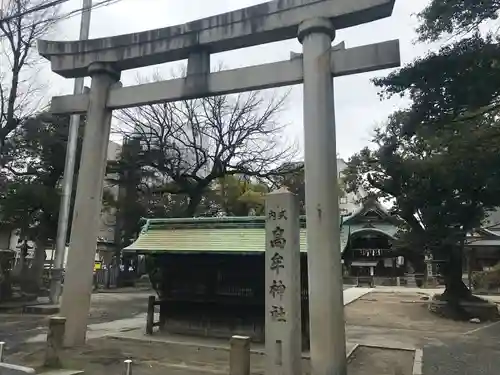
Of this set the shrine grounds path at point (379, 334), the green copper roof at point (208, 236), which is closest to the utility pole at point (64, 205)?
the shrine grounds path at point (379, 334)

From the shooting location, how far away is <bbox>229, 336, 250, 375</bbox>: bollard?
21.4 feet

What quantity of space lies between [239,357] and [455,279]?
16.1 meters

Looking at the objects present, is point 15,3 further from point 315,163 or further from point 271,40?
point 315,163

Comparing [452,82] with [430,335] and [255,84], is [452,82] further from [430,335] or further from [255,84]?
[430,335]

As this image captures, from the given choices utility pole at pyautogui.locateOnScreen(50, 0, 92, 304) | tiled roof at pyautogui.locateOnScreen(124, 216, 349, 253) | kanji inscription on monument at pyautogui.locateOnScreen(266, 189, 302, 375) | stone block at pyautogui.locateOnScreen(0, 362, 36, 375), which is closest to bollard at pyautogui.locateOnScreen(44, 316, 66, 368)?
stone block at pyautogui.locateOnScreen(0, 362, 36, 375)

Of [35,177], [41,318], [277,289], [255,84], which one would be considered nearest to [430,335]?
[277,289]

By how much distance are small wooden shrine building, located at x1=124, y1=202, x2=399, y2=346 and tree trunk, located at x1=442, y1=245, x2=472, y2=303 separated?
30.0 ft

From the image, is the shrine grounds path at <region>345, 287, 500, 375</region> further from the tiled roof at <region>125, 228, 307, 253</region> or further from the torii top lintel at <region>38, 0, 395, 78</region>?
the torii top lintel at <region>38, 0, 395, 78</region>

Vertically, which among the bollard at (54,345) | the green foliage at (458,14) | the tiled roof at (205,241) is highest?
the green foliage at (458,14)

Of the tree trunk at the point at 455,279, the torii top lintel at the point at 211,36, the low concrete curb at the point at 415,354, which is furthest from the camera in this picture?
the tree trunk at the point at 455,279

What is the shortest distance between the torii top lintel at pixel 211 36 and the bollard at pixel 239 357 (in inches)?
230

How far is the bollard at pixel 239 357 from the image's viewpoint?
6.51 meters

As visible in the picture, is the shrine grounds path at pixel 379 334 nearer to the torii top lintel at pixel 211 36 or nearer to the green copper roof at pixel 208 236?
the green copper roof at pixel 208 236

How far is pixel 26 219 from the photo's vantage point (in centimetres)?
2117
